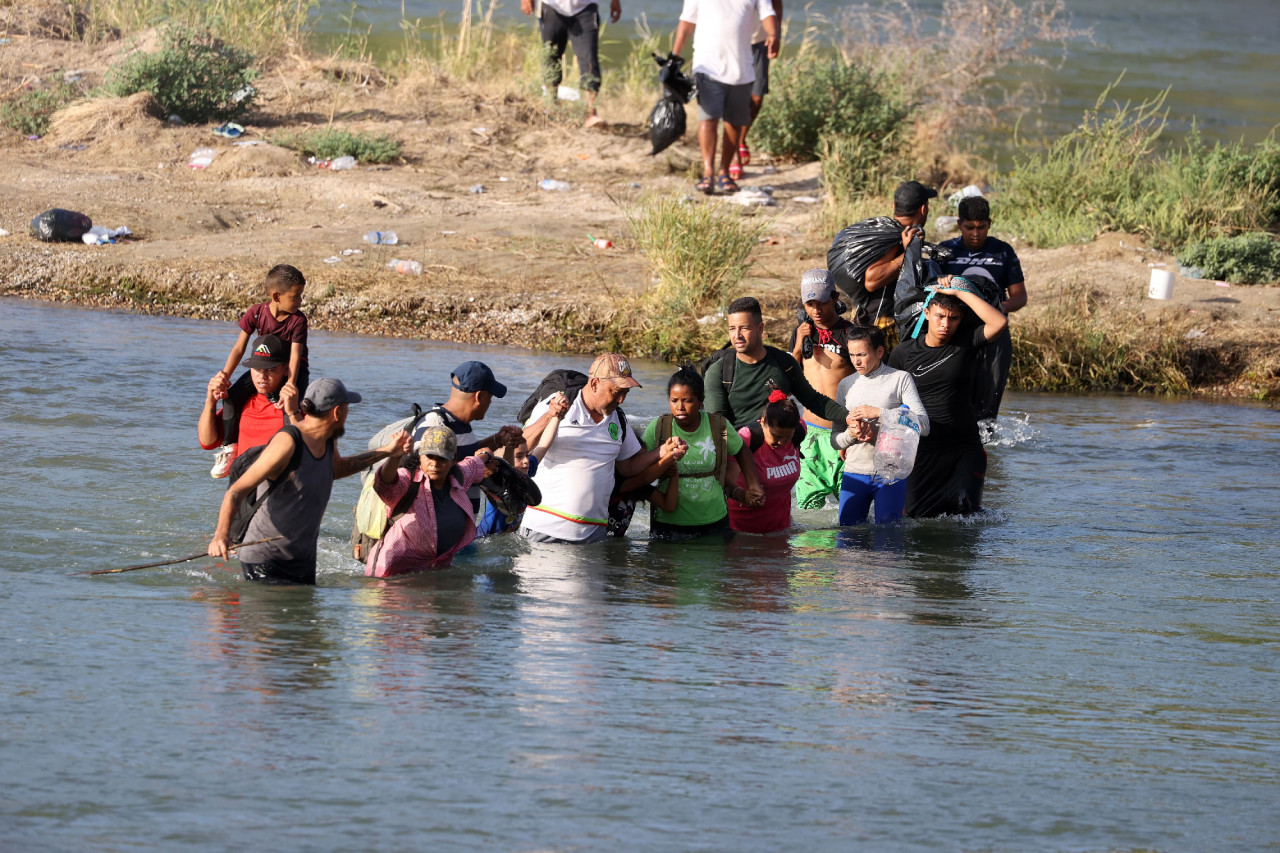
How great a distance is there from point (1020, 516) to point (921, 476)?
886mm

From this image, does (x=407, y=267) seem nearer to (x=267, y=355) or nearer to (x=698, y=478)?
(x=698, y=478)

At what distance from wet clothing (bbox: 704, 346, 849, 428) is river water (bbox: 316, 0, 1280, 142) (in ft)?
48.3

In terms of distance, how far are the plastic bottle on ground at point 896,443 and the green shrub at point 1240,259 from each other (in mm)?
7506

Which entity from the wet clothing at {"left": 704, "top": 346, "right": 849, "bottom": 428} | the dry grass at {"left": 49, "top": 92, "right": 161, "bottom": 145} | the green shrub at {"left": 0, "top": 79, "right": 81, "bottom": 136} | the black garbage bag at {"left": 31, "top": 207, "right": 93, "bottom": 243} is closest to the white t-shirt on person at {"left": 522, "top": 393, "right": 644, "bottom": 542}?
the wet clothing at {"left": 704, "top": 346, "right": 849, "bottom": 428}

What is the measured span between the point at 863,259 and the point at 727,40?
7.01 meters

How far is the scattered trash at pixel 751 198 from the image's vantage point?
15445 millimetres

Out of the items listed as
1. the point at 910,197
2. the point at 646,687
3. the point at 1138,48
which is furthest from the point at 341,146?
the point at 1138,48

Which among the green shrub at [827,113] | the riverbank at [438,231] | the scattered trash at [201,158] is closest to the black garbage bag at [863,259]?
the riverbank at [438,231]

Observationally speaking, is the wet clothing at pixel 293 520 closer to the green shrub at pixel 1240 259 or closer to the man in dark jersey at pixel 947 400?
the man in dark jersey at pixel 947 400

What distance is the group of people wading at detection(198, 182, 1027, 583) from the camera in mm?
5938

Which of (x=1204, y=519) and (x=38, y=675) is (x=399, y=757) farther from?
(x=1204, y=519)

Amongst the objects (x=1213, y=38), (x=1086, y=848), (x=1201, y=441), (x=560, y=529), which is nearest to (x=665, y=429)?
(x=560, y=529)

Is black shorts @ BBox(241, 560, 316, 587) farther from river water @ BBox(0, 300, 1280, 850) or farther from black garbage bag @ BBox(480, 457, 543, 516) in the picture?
black garbage bag @ BBox(480, 457, 543, 516)

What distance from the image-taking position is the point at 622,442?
700 centimetres
